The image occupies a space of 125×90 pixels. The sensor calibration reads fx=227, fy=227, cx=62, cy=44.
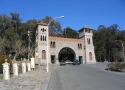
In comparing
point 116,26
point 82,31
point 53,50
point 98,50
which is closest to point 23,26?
point 53,50

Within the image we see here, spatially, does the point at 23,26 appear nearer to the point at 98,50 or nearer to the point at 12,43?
the point at 12,43

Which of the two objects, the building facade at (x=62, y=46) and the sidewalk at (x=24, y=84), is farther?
the building facade at (x=62, y=46)

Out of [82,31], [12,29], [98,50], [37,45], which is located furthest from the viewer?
[98,50]

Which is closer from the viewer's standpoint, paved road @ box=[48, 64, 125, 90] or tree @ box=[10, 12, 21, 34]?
paved road @ box=[48, 64, 125, 90]

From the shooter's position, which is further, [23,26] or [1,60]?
[23,26]

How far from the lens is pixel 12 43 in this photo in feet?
246

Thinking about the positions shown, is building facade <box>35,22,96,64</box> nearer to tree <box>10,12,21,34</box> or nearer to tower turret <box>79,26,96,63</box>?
tower turret <box>79,26,96,63</box>

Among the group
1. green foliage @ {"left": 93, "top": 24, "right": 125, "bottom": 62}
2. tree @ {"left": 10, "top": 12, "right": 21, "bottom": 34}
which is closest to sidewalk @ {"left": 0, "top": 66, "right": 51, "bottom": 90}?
tree @ {"left": 10, "top": 12, "right": 21, "bottom": 34}

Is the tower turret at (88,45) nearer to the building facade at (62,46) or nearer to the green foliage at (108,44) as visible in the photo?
the building facade at (62,46)

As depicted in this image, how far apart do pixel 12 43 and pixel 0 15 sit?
13.4 metres

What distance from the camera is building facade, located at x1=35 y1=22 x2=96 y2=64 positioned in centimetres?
7325

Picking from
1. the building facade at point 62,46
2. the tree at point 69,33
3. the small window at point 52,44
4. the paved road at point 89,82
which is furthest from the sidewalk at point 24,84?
the tree at point 69,33

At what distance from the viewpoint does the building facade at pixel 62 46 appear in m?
73.2

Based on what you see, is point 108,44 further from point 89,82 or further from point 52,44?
point 89,82
